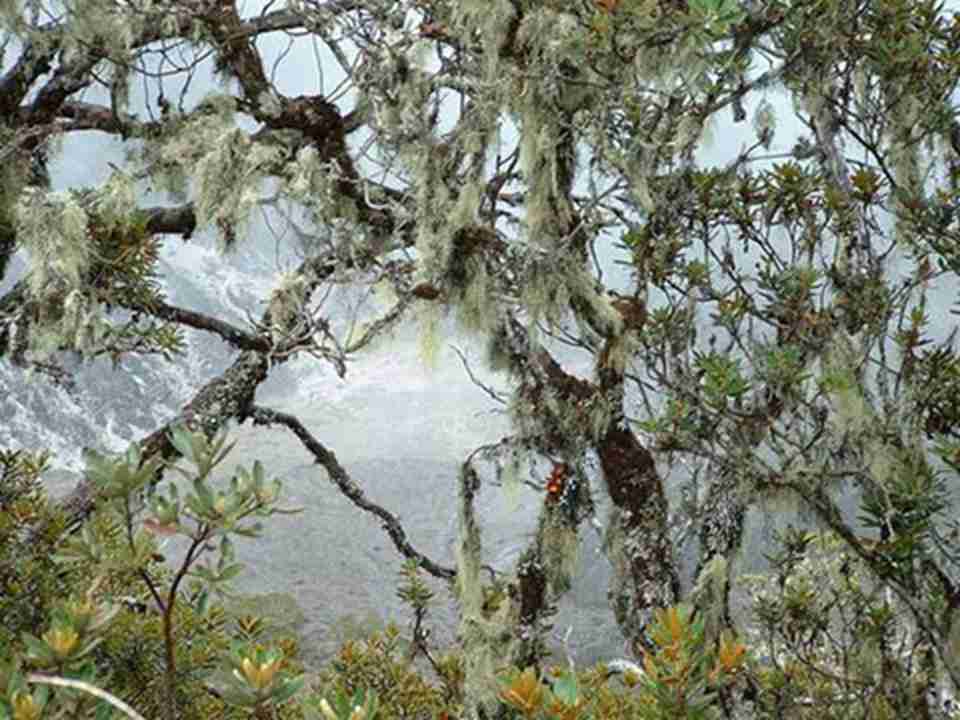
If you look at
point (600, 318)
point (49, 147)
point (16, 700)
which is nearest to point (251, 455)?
point (49, 147)

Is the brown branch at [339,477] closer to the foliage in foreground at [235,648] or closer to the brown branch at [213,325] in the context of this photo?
the foliage in foreground at [235,648]

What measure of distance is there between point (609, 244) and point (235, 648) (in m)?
1.97

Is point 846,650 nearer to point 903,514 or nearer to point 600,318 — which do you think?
point 903,514

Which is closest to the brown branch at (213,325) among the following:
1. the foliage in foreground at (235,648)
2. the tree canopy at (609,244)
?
the tree canopy at (609,244)

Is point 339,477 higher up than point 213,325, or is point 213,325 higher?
point 213,325

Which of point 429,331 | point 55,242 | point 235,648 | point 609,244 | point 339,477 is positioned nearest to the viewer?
point 235,648

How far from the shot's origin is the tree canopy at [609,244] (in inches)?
76.1

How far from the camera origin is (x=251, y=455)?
1838 cm

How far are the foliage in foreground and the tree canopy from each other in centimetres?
5

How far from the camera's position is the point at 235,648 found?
3.15ft

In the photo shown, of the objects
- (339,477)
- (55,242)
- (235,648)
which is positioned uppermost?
(55,242)

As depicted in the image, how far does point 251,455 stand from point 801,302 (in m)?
17.4

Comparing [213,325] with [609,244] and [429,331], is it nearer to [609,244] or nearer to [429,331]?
[429,331]

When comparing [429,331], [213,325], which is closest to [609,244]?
[429,331]
